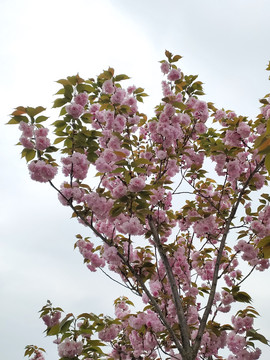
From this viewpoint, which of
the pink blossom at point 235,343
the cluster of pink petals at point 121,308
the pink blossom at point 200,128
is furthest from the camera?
the cluster of pink petals at point 121,308

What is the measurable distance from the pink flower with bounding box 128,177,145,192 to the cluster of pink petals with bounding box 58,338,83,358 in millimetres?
1498

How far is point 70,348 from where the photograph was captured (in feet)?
9.39

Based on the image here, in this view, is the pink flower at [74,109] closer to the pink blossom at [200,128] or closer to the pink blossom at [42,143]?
the pink blossom at [42,143]

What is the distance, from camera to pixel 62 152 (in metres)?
3.60

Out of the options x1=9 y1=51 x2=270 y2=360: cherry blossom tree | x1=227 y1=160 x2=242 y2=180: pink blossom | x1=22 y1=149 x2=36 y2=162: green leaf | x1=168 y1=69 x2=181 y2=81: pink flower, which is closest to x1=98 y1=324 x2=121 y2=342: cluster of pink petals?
x1=9 y1=51 x2=270 y2=360: cherry blossom tree

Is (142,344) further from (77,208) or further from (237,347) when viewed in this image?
(77,208)

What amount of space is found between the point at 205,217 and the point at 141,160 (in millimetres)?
1963

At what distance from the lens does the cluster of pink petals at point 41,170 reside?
10.9ft

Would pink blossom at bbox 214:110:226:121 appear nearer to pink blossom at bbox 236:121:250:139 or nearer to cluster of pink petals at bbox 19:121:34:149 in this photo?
pink blossom at bbox 236:121:250:139

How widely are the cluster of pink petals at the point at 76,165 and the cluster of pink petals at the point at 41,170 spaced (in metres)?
0.18

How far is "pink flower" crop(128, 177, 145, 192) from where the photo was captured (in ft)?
10.3

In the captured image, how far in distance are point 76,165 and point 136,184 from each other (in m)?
0.79

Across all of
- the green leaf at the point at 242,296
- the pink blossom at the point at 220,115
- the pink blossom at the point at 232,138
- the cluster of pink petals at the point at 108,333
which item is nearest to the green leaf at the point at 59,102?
the pink blossom at the point at 232,138

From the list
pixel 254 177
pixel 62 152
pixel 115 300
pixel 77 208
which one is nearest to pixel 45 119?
pixel 62 152
